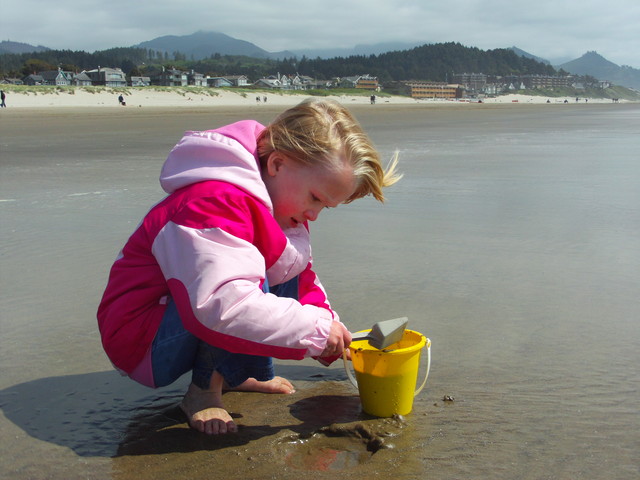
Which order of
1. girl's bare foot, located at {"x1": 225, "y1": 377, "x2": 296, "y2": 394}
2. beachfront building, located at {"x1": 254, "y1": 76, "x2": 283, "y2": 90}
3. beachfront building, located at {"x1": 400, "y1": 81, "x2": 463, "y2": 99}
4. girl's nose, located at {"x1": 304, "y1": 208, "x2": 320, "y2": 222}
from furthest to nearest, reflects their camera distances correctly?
beachfront building, located at {"x1": 254, "y1": 76, "x2": 283, "y2": 90} → beachfront building, located at {"x1": 400, "y1": 81, "x2": 463, "y2": 99} → girl's bare foot, located at {"x1": 225, "y1": 377, "x2": 296, "y2": 394} → girl's nose, located at {"x1": 304, "y1": 208, "x2": 320, "y2": 222}

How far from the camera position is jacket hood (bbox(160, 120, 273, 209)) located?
1.89 metres

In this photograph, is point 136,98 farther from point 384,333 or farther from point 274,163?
Answer: point 384,333

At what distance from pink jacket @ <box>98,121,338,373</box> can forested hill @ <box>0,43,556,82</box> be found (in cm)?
A: 11066

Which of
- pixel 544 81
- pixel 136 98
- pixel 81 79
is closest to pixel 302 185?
pixel 136 98

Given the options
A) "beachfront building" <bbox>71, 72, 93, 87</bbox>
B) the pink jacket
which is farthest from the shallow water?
"beachfront building" <bbox>71, 72, 93, 87</bbox>

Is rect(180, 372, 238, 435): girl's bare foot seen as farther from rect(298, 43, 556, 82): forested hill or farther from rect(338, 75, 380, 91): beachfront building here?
rect(298, 43, 556, 82): forested hill

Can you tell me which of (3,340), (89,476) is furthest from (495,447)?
(3,340)

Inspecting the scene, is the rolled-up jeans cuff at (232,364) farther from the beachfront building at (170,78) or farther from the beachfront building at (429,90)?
the beachfront building at (170,78)

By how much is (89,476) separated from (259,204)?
0.85 metres

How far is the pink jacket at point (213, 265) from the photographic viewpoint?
1.73 meters

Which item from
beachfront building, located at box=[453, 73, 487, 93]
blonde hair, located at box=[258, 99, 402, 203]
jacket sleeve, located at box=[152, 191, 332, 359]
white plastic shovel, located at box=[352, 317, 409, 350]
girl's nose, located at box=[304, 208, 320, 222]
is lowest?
white plastic shovel, located at box=[352, 317, 409, 350]

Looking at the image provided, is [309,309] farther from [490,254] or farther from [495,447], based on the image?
[490,254]

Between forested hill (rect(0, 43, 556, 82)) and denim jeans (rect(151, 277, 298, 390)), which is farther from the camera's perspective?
forested hill (rect(0, 43, 556, 82))

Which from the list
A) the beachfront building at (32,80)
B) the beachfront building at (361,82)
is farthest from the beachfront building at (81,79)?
the beachfront building at (361,82)
